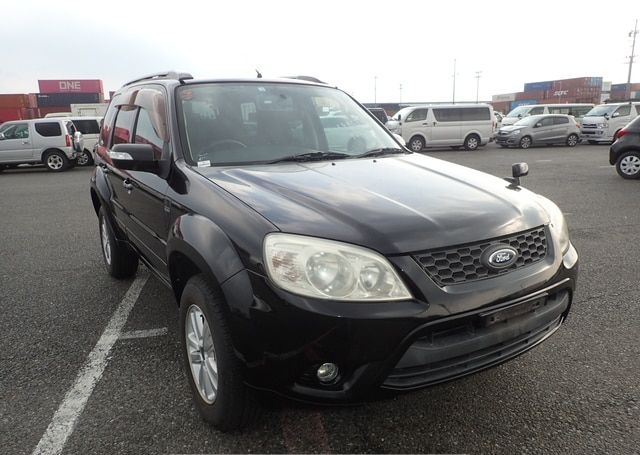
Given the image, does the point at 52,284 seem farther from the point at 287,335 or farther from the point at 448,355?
the point at 448,355

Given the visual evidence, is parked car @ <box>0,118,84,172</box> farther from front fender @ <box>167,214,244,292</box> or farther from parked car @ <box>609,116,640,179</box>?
parked car @ <box>609,116,640,179</box>

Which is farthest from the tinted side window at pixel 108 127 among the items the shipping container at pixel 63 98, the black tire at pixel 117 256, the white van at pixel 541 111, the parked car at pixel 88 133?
the shipping container at pixel 63 98

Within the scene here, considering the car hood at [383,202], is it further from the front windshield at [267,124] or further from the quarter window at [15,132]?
the quarter window at [15,132]

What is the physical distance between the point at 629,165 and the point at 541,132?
35.0ft

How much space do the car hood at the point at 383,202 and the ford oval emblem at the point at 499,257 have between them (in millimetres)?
65

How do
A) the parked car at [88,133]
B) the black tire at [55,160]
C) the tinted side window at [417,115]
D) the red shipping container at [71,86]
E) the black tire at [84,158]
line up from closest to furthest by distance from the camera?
1. the black tire at [55,160]
2. the black tire at [84,158]
3. the parked car at [88,133]
4. the tinted side window at [417,115]
5. the red shipping container at [71,86]

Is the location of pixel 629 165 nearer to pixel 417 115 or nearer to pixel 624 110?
pixel 417 115

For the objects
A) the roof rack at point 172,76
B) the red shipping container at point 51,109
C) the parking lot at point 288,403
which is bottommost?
the parking lot at point 288,403

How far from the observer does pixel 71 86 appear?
185 feet

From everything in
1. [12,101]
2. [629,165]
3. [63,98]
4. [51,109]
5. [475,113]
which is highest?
[63,98]

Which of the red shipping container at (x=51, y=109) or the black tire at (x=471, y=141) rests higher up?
the red shipping container at (x=51, y=109)

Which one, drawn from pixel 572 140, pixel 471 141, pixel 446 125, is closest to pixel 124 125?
pixel 446 125

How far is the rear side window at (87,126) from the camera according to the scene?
1609cm

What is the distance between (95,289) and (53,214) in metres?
4.46
